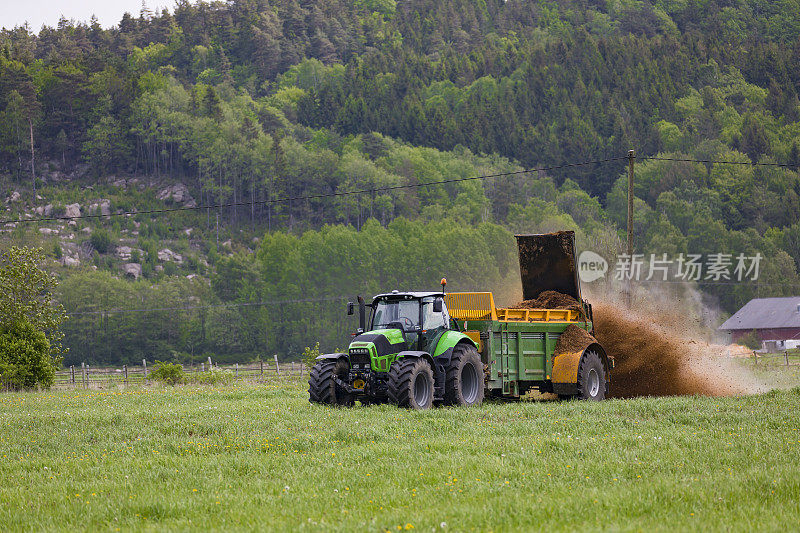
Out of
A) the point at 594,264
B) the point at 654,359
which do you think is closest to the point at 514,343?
the point at 654,359

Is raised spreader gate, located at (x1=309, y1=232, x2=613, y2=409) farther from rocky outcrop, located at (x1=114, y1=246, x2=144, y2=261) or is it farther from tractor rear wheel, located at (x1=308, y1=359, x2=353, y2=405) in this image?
rocky outcrop, located at (x1=114, y1=246, x2=144, y2=261)

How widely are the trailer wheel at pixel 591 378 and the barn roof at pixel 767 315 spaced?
3002 inches

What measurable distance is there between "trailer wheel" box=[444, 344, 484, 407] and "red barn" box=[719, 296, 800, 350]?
74.6m

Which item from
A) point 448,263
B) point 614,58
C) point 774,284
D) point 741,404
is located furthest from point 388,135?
point 741,404

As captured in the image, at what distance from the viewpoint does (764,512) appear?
9.24m

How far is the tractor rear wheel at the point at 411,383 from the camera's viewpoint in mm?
18500

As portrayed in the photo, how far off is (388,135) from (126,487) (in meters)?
180

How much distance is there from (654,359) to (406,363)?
8.41 m

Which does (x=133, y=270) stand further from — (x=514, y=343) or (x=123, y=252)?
(x=514, y=343)

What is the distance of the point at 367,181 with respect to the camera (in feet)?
497

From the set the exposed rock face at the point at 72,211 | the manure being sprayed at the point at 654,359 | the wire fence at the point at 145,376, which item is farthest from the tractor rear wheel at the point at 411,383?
the exposed rock face at the point at 72,211

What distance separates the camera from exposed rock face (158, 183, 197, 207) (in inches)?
6156

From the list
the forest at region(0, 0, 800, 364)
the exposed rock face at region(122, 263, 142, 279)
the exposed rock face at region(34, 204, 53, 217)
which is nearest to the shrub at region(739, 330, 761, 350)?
the forest at region(0, 0, 800, 364)

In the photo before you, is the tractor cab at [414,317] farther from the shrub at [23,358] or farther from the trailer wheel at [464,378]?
the shrub at [23,358]
